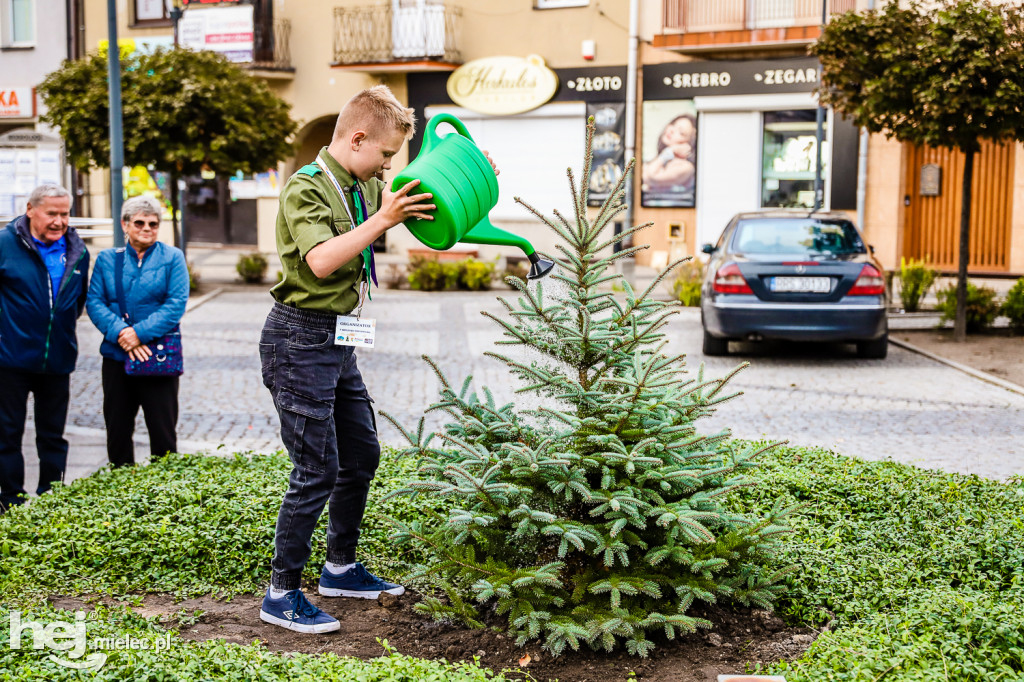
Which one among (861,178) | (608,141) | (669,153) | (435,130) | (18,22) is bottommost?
(435,130)

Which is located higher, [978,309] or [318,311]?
[318,311]

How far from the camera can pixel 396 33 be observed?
1054 inches

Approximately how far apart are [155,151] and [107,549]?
14.7m

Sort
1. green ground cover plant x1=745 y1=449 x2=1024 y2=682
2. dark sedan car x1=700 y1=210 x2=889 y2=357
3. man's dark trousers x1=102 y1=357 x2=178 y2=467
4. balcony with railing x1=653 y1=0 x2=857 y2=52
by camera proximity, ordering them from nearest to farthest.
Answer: green ground cover plant x1=745 y1=449 x2=1024 y2=682
man's dark trousers x1=102 y1=357 x2=178 y2=467
dark sedan car x1=700 y1=210 x2=889 y2=357
balcony with railing x1=653 y1=0 x2=857 y2=52

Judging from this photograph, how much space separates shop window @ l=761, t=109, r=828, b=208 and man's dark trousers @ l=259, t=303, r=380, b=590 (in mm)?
20273

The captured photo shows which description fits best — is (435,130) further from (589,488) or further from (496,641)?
(496,641)

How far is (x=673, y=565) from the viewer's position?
3.98 meters

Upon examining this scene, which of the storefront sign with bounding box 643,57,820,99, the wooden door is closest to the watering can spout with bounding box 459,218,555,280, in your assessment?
the wooden door

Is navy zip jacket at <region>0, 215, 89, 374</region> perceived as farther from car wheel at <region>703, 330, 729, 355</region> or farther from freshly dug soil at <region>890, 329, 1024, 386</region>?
freshly dug soil at <region>890, 329, 1024, 386</region>

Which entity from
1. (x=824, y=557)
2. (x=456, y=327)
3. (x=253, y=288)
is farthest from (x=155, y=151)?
(x=824, y=557)

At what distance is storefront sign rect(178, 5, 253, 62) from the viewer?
90.0 feet

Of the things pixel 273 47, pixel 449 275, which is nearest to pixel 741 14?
pixel 449 275

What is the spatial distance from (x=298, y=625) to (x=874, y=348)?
925cm

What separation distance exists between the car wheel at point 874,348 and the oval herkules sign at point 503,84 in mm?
15010
